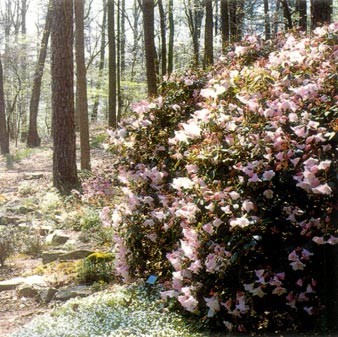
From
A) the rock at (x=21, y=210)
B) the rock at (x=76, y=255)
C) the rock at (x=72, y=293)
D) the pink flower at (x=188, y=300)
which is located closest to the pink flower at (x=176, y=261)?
the pink flower at (x=188, y=300)

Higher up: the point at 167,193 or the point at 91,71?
the point at 91,71

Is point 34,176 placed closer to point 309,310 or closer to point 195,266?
A: point 195,266

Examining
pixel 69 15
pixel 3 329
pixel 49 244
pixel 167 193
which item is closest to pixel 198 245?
pixel 167 193

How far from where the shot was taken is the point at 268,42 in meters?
5.87

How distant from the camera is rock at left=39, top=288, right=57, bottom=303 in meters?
5.63

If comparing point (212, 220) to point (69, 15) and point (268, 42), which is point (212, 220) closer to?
point (268, 42)

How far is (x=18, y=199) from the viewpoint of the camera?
11.3m

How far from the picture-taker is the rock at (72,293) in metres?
5.49

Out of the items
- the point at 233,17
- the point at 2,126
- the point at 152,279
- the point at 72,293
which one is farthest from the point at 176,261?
the point at 2,126

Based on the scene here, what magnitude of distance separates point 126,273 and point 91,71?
24.2 metres

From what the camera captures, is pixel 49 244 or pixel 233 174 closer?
pixel 233 174

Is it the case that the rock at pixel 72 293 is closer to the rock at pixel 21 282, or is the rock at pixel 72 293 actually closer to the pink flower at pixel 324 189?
the rock at pixel 21 282

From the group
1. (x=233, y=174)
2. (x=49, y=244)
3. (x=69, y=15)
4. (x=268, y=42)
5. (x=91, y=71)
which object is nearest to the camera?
(x=233, y=174)

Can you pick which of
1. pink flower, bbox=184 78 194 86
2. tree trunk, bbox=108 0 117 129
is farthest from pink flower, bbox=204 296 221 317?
tree trunk, bbox=108 0 117 129
